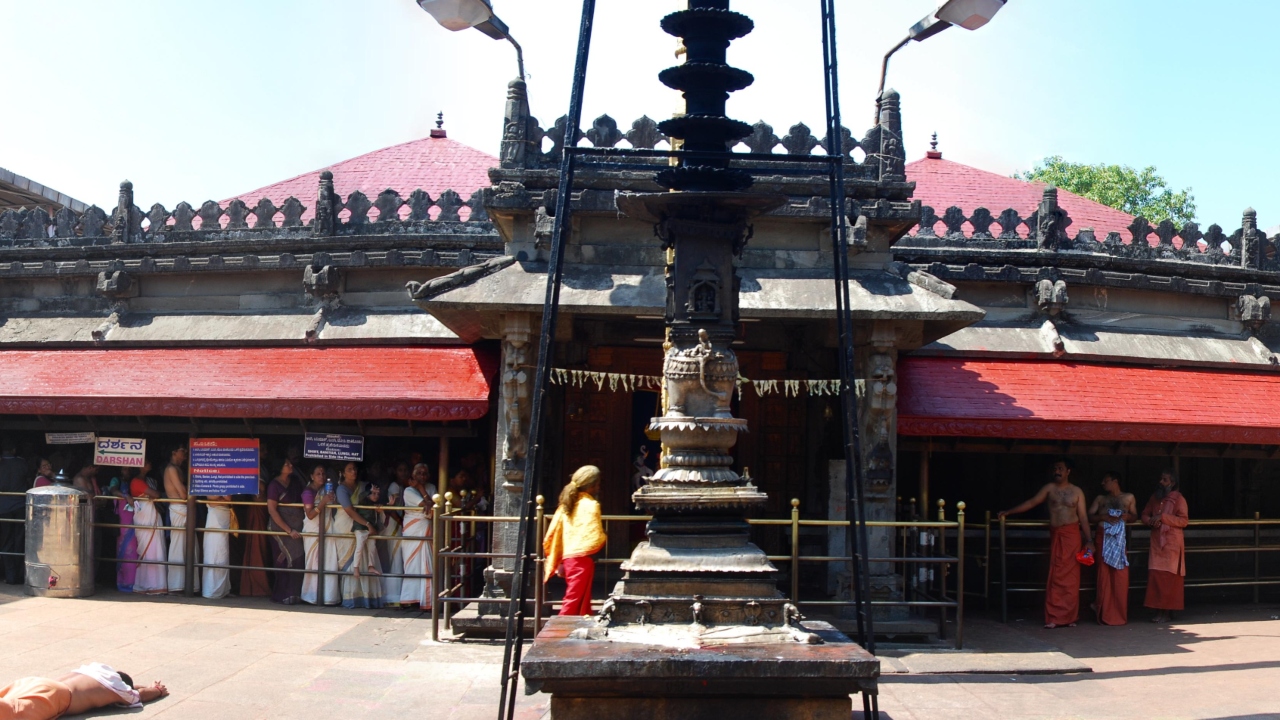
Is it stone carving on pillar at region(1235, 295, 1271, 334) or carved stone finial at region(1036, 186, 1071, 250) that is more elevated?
carved stone finial at region(1036, 186, 1071, 250)

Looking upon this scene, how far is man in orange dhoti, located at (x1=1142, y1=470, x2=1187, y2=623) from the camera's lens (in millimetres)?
11969

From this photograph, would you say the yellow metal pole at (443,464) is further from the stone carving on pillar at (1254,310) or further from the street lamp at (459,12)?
the stone carving on pillar at (1254,310)

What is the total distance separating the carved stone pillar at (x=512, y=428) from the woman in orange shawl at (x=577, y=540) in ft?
4.62

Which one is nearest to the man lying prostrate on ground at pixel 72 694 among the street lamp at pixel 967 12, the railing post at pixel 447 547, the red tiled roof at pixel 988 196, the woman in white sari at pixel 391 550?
the railing post at pixel 447 547

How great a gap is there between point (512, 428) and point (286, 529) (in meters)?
3.32

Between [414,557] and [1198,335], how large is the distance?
35.0 ft

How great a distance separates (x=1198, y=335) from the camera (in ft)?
47.3

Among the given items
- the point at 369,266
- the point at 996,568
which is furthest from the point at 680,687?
the point at 369,266

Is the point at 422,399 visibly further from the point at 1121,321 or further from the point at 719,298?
the point at 1121,321

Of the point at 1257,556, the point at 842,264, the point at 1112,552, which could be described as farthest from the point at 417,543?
the point at 1257,556

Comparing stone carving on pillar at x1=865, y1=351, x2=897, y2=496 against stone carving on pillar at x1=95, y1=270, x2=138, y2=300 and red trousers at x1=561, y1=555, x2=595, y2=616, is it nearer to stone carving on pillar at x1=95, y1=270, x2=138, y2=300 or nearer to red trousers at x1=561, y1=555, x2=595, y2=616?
red trousers at x1=561, y1=555, x2=595, y2=616

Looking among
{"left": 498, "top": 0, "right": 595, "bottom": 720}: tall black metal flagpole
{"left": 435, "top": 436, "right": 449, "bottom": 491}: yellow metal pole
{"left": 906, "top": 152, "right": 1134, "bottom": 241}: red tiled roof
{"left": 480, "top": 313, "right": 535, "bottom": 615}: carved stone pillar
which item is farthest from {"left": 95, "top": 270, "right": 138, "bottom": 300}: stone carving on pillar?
{"left": 906, "top": 152, "right": 1134, "bottom": 241}: red tiled roof

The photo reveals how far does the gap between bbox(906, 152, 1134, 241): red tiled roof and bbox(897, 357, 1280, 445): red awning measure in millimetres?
4506

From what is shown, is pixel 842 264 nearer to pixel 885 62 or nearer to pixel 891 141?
pixel 891 141
